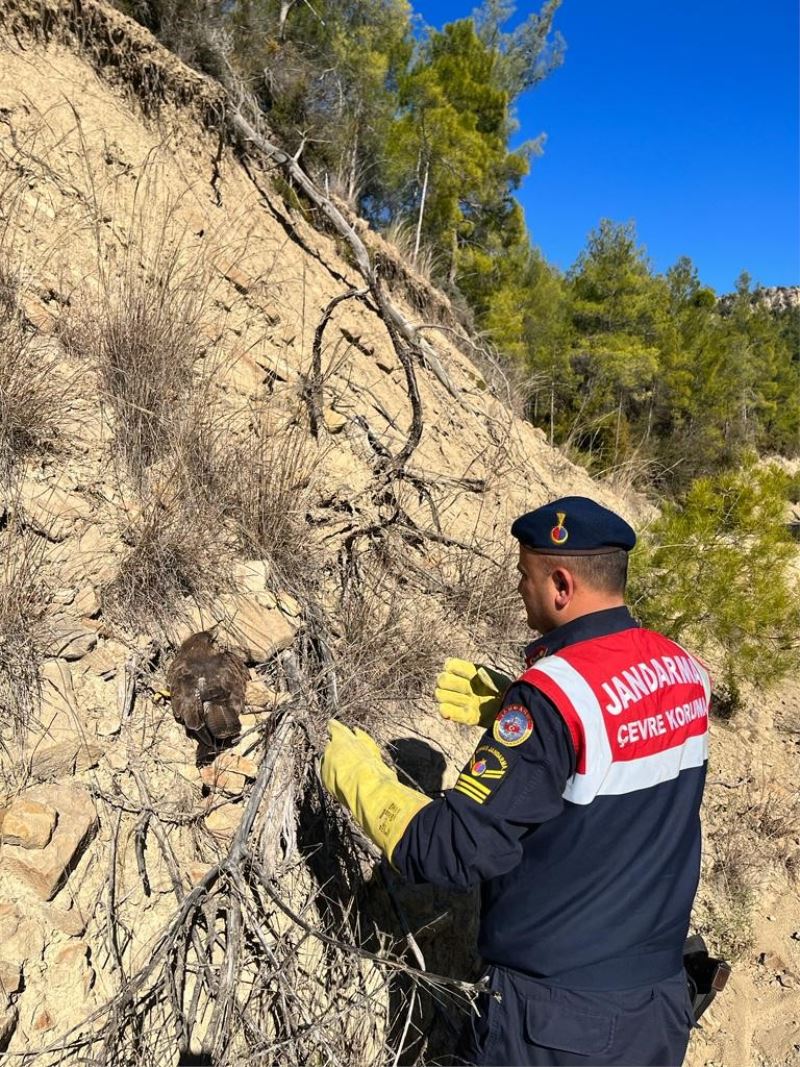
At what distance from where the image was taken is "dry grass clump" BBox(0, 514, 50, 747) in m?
1.88

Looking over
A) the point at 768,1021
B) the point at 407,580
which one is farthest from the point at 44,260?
→ the point at 768,1021

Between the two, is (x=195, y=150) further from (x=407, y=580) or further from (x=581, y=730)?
(x=581, y=730)

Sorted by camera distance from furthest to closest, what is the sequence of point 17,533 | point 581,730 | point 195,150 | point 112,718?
point 195,150 → point 17,533 → point 112,718 → point 581,730

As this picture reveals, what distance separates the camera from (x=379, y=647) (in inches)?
103

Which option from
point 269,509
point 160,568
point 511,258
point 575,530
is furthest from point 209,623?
point 511,258

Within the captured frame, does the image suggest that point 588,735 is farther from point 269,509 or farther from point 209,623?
point 269,509

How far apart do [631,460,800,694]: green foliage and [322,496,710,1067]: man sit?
7.82ft

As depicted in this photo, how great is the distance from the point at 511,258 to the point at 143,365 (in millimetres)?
14846

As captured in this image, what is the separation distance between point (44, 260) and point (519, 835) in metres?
3.51

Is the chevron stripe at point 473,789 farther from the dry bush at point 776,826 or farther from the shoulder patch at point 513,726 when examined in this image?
the dry bush at point 776,826

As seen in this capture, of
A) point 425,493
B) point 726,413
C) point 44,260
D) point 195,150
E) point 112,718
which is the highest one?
point 726,413

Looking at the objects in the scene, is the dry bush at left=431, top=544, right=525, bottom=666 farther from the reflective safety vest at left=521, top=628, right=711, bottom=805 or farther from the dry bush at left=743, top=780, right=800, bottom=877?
the reflective safety vest at left=521, top=628, right=711, bottom=805

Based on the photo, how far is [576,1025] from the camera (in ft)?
4.68

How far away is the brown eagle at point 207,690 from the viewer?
6.84ft
